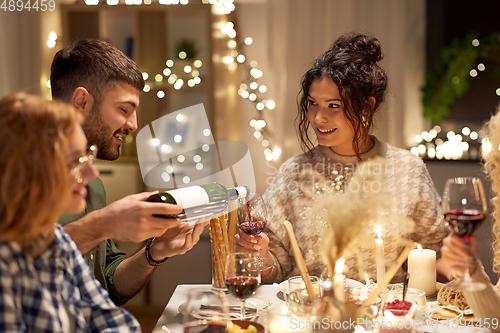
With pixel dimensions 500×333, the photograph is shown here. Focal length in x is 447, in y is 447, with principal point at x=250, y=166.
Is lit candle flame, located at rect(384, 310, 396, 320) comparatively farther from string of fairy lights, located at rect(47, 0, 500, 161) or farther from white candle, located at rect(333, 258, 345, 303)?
string of fairy lights, located at rect(47, 0, 500, 161)

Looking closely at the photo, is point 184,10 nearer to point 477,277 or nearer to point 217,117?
point 217,117

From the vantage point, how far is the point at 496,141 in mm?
1409

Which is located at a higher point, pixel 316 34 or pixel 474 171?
pixel 316 34

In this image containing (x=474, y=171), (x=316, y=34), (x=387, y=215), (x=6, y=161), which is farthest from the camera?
(x=316, y=34)

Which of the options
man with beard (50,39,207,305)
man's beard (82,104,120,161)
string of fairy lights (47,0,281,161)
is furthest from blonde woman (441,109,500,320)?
string of fairy lights (47,0,281,161)

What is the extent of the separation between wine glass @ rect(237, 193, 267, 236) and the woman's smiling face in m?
0.56

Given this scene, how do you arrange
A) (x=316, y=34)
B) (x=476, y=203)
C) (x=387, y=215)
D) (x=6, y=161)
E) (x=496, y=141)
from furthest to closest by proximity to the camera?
1. (x=316, y=34)
2. (x=387, y=215)
3. (x=496, y=141)
4. (x=476, y=203)
5. (x=6, y=161)

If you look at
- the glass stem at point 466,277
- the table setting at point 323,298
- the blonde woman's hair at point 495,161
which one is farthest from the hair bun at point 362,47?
the glass stem at point 466,277

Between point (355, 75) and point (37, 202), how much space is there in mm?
1289

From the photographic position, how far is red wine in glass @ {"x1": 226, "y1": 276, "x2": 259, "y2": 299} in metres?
1.03

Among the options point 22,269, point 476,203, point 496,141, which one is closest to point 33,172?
point 22,269

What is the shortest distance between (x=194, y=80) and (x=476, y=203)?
7.62 feet

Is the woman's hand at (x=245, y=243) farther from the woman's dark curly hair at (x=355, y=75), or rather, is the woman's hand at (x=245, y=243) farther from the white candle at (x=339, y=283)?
the woman's dark curly hair at (x=355, y=75)

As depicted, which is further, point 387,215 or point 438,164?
point 438,164
